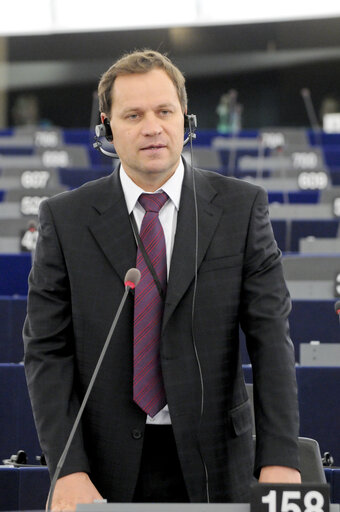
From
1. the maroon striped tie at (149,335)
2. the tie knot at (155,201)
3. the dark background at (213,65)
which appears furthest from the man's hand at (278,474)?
the dark background at (213,65)

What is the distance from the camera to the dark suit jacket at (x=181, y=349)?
2236mm

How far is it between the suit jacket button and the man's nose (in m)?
0.63

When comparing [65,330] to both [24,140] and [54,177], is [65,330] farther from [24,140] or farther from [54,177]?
[24,140]

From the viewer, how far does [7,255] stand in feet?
20.1

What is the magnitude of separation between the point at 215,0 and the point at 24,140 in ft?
15.2

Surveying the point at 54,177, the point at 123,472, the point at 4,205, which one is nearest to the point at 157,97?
the point at 123,472

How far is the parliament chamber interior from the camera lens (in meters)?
4.14

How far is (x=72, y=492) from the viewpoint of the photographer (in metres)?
2.17

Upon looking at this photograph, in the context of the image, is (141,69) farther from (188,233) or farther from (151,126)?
(188,233)

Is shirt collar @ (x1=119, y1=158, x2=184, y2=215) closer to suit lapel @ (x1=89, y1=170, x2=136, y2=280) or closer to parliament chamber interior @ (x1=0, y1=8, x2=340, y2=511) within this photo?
suit lapel @ (x1=89, y1=170, x2=136, y2=280)

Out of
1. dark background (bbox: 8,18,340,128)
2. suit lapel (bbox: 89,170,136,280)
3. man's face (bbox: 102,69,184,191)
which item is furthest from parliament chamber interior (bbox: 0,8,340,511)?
dark background (bbox: 8,18,340,128)

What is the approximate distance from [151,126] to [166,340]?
45 centimetres

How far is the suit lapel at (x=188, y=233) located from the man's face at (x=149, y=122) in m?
0.10

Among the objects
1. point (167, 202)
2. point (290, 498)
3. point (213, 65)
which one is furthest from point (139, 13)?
point (290, 498)
